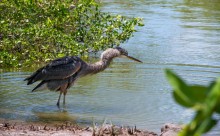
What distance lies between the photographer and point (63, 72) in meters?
8.98

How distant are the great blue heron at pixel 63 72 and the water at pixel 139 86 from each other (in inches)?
11.5

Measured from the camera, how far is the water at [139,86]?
7996 millimetres

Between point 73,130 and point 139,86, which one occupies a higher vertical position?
point 73,130

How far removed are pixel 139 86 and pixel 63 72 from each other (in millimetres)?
1658

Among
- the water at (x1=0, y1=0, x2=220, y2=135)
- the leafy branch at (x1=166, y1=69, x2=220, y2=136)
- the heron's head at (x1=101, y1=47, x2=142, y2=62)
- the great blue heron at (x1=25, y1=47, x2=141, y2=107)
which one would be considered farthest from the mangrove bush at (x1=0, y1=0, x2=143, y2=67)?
the leafy branch at (x1=166, y1=69, x2=220, y2=136)

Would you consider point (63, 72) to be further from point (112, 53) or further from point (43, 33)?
point (43, 33)

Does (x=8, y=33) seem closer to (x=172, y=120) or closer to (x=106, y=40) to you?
(x=106, y=40)

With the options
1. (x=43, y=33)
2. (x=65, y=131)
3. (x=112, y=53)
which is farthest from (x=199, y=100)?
(x=43, y=33)

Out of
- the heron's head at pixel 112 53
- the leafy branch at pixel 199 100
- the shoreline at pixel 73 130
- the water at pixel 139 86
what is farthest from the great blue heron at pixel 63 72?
the leafy branch at pixel 199 100

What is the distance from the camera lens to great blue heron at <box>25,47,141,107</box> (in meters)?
8.90

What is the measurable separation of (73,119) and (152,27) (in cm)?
998

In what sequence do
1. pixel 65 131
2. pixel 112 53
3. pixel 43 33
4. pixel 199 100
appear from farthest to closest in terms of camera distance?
pixel 43 33, pixel 112 53, pixel 65 131, pixel 199 100

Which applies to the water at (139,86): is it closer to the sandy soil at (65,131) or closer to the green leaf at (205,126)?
the sandy soil at (65,131)

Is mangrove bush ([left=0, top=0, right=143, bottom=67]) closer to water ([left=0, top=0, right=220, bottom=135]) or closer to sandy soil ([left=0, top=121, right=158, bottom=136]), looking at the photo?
water ([left=0, top=0, right=220, bottom=135])
